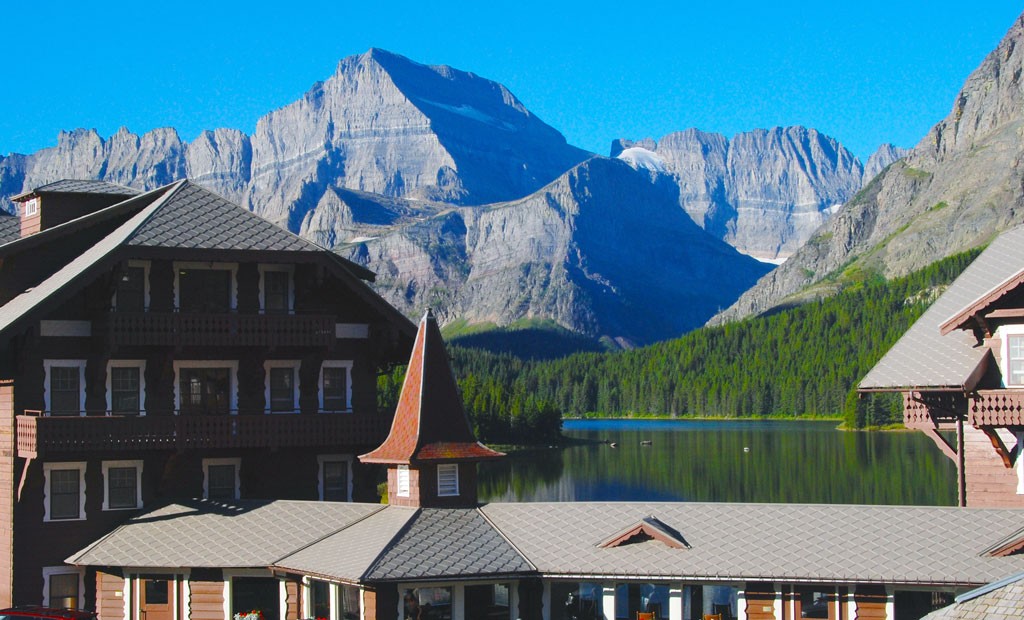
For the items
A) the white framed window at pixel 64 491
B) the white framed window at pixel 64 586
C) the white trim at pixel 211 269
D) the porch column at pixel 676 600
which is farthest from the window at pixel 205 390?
the porch column at pixel 676 600

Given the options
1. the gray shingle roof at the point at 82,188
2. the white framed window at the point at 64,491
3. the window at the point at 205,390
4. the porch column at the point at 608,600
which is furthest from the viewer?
the gray shingle roof at the point at 82,188

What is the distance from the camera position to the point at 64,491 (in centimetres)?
4753

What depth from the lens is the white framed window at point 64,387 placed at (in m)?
48.0

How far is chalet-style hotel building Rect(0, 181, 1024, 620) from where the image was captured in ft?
126

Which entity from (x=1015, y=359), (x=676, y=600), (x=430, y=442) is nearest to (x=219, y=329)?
(x=430, y=442)

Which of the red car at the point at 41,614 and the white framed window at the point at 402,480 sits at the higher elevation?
the white framed window at the point at 402,480

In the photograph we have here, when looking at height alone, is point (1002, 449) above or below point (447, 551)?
above

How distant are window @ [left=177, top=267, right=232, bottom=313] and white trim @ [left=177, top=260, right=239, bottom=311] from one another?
4 cm

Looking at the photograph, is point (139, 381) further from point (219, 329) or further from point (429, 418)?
point (429, 418)

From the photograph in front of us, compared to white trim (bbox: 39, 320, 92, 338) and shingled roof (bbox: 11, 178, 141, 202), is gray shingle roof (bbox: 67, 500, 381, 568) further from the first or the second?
shingled roof (bbox: 11, 178, 141, 202)

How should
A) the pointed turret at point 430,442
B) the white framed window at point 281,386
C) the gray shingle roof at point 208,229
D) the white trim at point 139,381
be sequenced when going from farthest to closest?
the white framed window at point 281,386 < the white trim at point 139,381 < the gray shingle roof at point 208,229 < the pointed turret at point 430,442

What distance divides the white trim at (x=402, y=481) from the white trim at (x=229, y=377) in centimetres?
982

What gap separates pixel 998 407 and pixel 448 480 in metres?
17.5

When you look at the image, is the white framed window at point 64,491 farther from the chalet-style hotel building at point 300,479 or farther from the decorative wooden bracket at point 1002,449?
the decorative wooden bracket at point 1002,449
